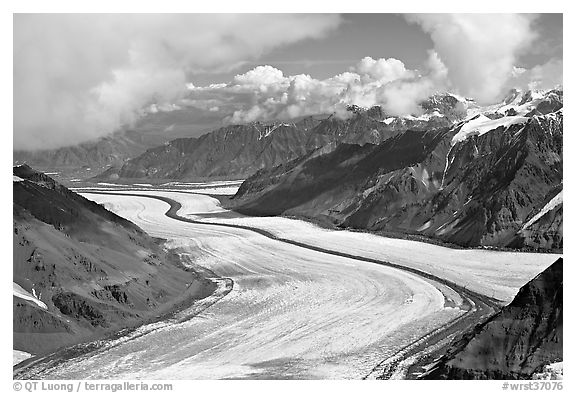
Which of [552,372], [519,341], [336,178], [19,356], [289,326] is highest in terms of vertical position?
[336,178]

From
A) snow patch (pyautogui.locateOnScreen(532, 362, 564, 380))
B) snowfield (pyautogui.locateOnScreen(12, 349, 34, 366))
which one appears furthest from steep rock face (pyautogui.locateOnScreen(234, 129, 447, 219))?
snow patch (pyautogui.locateOnScreen(532, 362, 564, 380))

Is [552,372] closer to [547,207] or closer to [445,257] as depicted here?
[445,257]

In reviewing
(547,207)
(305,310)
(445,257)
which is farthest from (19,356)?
(547,207)

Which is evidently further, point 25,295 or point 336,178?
point 336,178

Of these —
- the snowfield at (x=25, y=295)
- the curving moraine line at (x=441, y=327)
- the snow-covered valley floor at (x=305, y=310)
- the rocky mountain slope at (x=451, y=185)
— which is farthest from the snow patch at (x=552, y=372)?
the rocky mountain slope at (x=451, y=185)

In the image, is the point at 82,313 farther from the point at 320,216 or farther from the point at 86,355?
the point at 320,216
